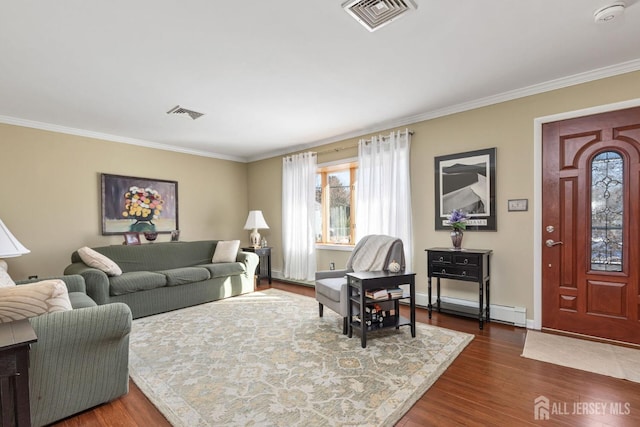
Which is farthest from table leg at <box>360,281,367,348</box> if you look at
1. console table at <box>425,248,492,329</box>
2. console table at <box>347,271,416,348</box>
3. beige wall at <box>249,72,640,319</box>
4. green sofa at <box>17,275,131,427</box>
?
green sofa at <box>17,275,131,427</box>

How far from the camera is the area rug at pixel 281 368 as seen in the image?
1.91 m

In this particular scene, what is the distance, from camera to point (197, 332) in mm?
3252

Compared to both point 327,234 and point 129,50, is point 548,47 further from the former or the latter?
point 327,234

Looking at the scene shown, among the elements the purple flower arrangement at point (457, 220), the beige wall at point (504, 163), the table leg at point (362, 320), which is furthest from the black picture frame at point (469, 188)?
the table leg at point (362, 320)

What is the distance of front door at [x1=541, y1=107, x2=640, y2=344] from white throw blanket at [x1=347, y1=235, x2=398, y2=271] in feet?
5.42

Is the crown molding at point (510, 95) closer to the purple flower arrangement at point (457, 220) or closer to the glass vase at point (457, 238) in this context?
the purple flower arrangement at point (457, 220)

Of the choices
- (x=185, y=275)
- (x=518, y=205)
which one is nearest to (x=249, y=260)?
(x=185, y=275)

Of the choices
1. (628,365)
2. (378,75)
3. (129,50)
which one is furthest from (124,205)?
(628,365)

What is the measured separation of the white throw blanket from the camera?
3.28 meters

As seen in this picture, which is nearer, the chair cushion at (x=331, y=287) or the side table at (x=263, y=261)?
the chair cushion at (x=331, y=287)

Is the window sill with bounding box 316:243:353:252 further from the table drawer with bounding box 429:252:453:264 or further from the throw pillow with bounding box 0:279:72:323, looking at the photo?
the throw pillow with bounding box 0:279:72:323

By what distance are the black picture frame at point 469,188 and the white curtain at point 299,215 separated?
2.23 metres

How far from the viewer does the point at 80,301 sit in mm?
2676

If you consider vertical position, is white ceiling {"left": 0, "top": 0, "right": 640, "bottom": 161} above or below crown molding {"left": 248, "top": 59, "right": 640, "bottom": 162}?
above
